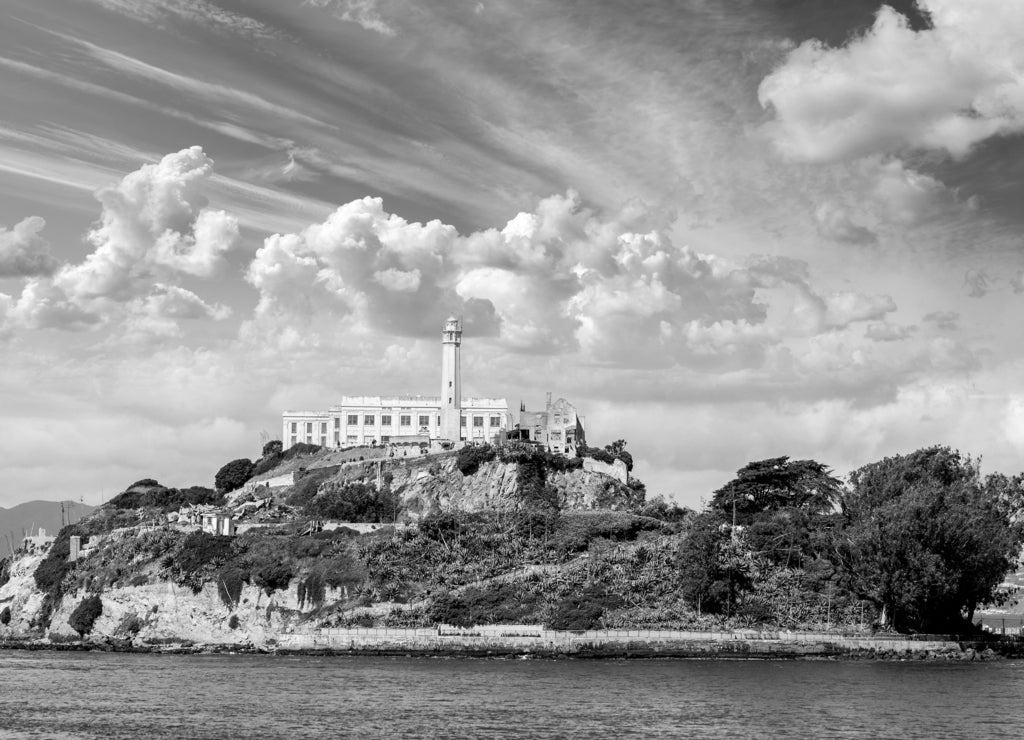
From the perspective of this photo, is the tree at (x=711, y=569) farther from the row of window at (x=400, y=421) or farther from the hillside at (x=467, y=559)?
the row of window at (x=400, y=421)

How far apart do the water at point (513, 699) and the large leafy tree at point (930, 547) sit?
6256 millimetres

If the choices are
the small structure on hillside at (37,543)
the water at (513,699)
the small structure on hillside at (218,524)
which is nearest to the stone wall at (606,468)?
the small structure on hillside at (218,524)

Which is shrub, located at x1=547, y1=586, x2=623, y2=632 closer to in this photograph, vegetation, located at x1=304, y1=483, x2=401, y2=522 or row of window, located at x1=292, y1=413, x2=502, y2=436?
vegetation, located at x1=304, y1=483, x2=401, y2=522

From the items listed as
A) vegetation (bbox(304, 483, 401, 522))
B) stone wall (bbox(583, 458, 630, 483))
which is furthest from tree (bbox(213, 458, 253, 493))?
stone wall (bbox(583, 458, 630, 483))

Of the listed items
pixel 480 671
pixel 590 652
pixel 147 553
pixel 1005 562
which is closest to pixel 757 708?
pixel 480 671

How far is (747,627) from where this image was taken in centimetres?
8644

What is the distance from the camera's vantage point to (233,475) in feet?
455

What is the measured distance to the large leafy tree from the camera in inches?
3189

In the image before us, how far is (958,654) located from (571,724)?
4467cm

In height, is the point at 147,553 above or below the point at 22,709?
above

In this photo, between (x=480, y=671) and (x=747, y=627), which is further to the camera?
(x=747, y=627)

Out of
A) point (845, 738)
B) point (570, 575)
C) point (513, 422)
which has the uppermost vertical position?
point (513, 422)

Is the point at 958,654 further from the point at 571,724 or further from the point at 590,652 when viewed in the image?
the point at 571,724

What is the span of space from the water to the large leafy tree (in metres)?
6.26
